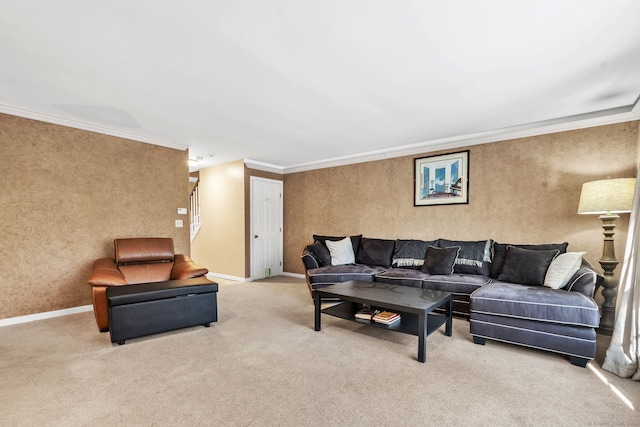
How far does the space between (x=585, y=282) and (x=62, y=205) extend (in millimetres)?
5781

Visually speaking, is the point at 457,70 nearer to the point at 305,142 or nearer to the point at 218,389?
the point at 305,142

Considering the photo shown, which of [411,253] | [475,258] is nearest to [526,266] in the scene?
[475,258]

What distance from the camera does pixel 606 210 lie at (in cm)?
294

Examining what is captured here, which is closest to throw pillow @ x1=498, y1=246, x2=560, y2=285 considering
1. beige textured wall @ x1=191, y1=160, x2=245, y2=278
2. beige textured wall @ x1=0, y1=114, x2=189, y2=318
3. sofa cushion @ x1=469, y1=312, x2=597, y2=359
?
sofa cushion @ x1=469, y1=312, x2=597, y2=359

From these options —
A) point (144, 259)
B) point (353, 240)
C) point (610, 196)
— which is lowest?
point (144, 259)

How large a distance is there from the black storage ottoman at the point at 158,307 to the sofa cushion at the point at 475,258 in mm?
3119

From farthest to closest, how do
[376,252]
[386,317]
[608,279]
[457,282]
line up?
[376,252] → [457,282] → [608,279] → [386,317]

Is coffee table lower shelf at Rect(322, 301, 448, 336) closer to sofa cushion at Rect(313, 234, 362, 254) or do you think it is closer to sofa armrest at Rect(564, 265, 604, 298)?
sofa armrest at Rect(564, 265, 604, 298)

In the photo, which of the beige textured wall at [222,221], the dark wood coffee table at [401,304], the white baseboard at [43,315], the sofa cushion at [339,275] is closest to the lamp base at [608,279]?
the dark wood coffee table at [401,304]

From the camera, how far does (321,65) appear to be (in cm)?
236

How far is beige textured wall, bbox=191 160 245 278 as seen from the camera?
5.75m

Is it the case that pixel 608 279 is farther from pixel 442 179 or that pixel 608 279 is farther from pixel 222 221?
pixel 222 221

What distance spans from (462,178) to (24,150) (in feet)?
18.3

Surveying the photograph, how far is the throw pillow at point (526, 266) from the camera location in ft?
10.5
